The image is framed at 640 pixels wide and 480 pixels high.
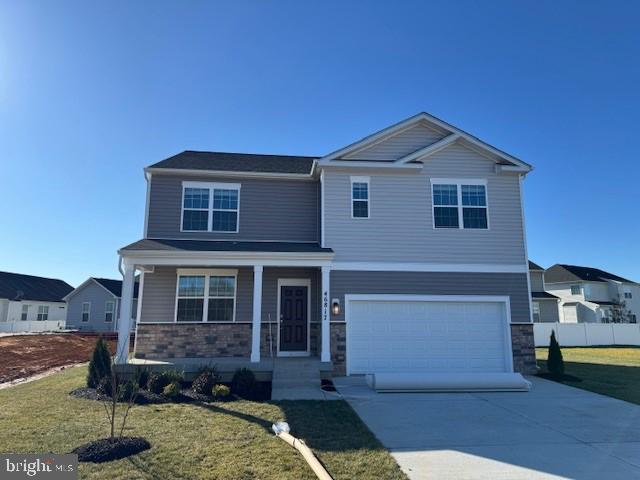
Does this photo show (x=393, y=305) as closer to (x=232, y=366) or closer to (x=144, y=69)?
(x=232, y=366)

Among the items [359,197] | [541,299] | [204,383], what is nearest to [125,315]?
[204,383]

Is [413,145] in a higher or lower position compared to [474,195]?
higher

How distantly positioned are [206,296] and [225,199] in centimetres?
324

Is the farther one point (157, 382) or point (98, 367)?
point (98, 367)

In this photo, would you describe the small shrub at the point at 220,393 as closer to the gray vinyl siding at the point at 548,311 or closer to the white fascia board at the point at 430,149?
the white fascia board at the point at 430,149

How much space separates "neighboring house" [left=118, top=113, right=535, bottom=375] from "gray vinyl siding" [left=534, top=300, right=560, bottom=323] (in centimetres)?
2371

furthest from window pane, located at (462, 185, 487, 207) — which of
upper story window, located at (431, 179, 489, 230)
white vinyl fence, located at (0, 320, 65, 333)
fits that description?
white vinyl fence, located at (0, 320, 65, 333)

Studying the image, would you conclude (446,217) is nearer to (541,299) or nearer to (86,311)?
(541,299)

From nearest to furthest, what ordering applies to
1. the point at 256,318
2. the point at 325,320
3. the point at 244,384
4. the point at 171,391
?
Result: the point at 171,391 → the point at 244,384 → the point at 256,318 → the point at 325,320

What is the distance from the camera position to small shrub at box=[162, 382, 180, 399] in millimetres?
9203

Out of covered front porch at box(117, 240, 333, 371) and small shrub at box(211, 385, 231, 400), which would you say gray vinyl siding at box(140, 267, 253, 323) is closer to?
covered front porch at box(117, 240, 333, 371)

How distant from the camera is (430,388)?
1030 cm

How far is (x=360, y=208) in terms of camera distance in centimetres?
1312

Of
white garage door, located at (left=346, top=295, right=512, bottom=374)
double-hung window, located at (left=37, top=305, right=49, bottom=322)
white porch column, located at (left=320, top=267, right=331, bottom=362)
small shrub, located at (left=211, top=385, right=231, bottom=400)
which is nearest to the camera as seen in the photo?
small shrub, located at (left=211, top=385, right=231, bottom=400)
